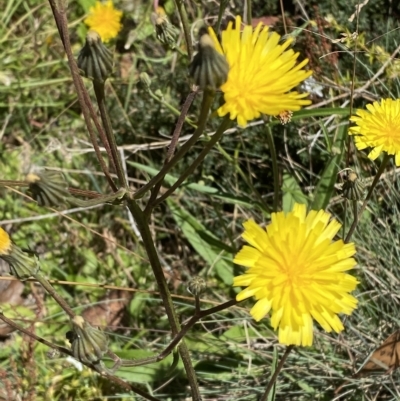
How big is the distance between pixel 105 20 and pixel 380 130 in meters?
1.45

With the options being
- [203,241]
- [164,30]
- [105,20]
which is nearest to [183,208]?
[203,241]

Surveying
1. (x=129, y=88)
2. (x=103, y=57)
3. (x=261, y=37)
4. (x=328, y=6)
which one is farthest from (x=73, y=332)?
(x=328, y=6)

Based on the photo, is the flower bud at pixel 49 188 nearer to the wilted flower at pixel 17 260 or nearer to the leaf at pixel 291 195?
the wilted flower at pixel 17 260

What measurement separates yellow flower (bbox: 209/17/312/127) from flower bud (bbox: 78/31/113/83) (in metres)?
0.16

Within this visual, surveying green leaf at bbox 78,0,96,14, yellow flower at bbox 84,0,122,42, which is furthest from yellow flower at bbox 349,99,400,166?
green leaf at bbox 78,0,96,14

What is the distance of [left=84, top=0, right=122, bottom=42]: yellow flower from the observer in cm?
241

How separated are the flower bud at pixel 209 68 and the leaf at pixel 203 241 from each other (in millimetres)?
1011

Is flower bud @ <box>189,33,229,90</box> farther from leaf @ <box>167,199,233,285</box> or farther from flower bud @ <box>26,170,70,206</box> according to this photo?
leaf @ <box>167,199,233,285</box>

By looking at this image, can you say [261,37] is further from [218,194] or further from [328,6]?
[328,6]

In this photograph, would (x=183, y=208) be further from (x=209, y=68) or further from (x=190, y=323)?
(x=209, y=68)

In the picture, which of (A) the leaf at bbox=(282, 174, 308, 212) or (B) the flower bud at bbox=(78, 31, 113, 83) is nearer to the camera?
(B) the flower bud at bbox=(78, 31, 113, 83)

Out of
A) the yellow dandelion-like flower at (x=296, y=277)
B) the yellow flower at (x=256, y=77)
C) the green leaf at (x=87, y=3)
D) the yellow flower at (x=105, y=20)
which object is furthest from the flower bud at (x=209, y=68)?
the green leaf at (x=87, y=3)

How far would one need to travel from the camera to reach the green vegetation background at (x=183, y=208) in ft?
5.41

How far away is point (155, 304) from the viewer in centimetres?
195
